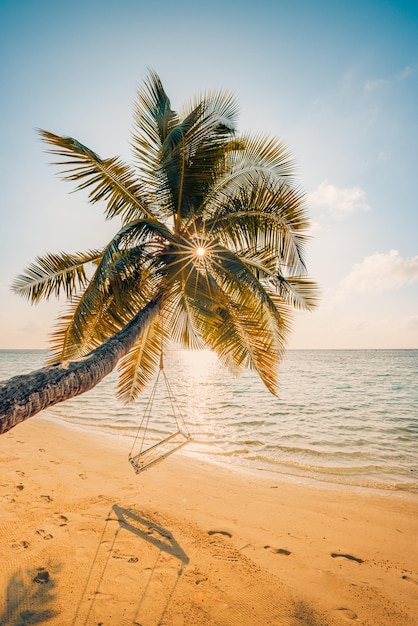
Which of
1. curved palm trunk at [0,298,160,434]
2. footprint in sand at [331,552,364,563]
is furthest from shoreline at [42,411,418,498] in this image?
curved palm trunk at [0,298,160,434]

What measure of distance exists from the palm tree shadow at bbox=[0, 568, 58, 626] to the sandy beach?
1 centimetres

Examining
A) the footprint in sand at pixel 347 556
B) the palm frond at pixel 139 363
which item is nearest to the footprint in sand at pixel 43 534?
the palm frond at pixel 139 363

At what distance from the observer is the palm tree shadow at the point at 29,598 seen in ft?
10.2

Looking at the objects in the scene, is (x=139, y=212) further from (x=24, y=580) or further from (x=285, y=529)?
(x=285, y=529)

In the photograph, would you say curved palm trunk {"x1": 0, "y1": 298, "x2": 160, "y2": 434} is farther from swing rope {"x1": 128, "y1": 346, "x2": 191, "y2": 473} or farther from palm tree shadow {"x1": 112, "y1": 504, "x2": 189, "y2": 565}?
palm tree shadow {"x1": 112, "y1": 504, "x2": 189, "y2": 565}

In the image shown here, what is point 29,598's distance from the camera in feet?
11.0


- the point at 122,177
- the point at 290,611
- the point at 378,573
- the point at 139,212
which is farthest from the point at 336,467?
the point at 122,177

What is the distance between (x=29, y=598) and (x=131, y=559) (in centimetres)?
119

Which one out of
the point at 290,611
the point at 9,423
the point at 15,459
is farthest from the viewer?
the point at 15,459

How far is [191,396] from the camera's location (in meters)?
23.0

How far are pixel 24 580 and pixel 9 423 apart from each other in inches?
111

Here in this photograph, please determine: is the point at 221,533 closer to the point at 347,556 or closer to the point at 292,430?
the point at 347,556

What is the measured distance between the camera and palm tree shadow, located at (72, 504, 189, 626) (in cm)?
334

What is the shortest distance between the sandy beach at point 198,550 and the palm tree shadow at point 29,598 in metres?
0.01
